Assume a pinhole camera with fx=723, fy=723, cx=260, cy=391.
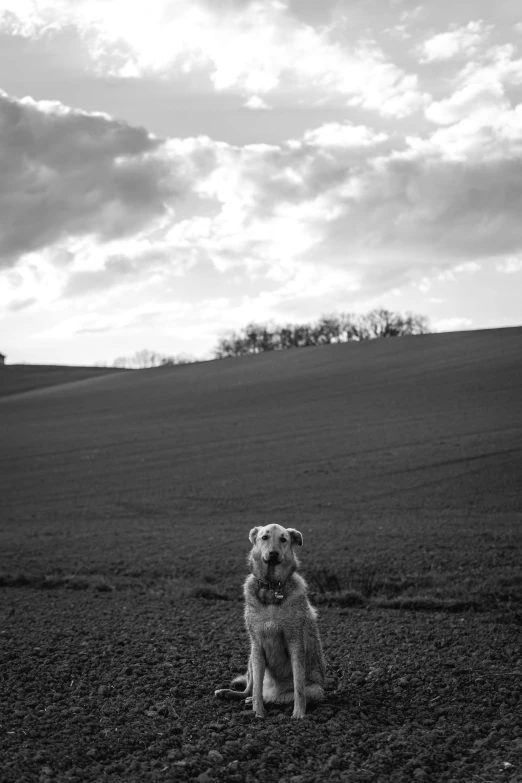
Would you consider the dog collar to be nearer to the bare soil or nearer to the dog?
the dog

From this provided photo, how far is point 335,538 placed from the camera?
2355cm

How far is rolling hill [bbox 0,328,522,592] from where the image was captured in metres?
22.1

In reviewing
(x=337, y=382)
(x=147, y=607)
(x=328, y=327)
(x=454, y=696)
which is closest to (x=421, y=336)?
(x=337, y=382)

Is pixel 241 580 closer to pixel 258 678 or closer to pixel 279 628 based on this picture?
pixel 258 678

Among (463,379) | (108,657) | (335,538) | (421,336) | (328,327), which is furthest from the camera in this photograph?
(328,327)

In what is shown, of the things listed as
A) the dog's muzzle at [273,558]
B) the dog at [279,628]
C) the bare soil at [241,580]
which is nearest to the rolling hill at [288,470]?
the bare soil at [241,580]

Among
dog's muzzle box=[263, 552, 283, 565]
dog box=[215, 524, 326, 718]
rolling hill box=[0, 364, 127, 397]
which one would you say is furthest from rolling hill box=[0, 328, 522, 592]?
rolling hill box=[0, 364, 127, 397]

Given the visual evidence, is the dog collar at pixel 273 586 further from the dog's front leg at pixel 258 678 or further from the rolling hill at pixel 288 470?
the rolling hill at pixel 288 470

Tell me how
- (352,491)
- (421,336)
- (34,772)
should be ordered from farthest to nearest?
(421,336) → (352,491) → (34,772)

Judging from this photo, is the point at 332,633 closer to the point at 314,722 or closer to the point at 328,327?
the point at 314,722

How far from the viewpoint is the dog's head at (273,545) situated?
8.57 meters

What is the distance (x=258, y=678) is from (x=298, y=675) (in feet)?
1.58

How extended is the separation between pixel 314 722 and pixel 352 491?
24149mm

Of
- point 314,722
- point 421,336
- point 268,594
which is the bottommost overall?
point 314,722
